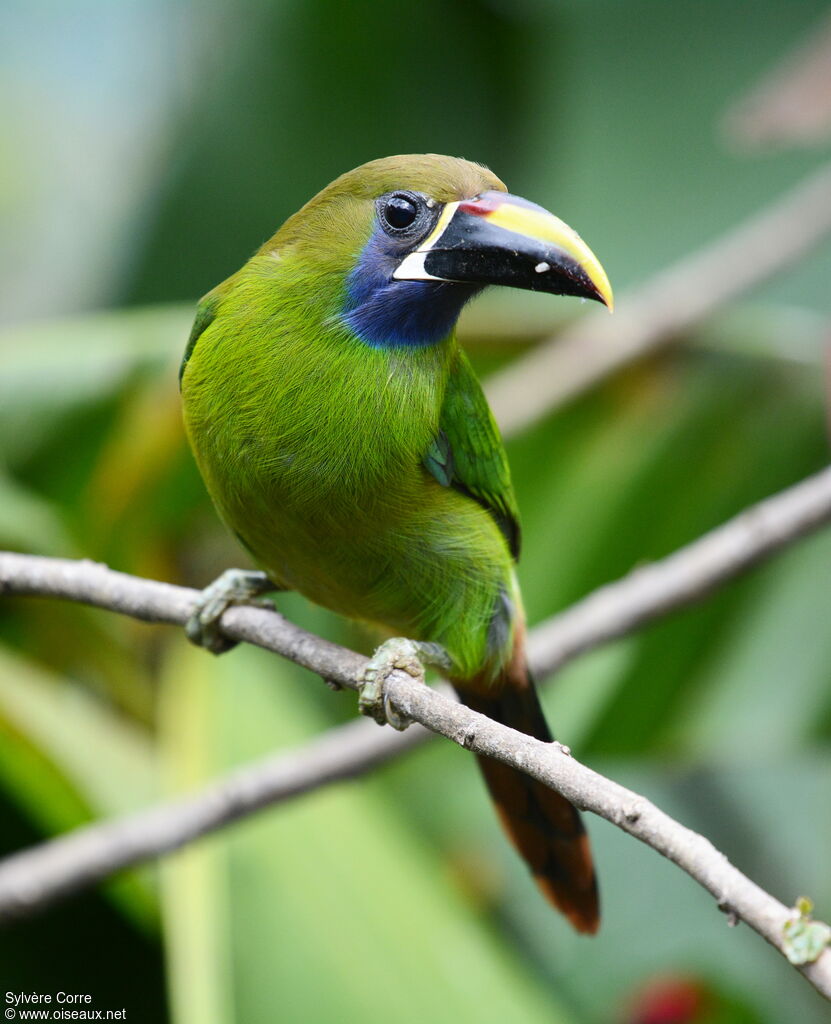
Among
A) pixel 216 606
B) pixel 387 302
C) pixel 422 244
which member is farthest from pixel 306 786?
pixel 422 244

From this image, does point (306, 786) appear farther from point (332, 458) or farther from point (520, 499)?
point (520, 499)

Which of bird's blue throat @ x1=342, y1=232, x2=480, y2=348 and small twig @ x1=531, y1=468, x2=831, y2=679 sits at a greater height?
bird's blue throat @ x1=342, y1=232, x2=480, y2=348

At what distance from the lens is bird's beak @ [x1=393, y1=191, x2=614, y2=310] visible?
7.30ft

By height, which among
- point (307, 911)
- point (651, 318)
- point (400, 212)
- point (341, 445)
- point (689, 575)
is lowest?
point (307, 911)

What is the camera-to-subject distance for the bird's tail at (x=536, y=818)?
2695 mm

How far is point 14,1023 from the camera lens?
3117 mm

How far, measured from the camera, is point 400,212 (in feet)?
7.99

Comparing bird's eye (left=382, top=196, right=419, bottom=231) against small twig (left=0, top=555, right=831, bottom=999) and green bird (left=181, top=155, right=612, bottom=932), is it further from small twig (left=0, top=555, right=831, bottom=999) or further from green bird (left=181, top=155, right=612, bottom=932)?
small twig (left=0, top=555, right=831, bottom=999)

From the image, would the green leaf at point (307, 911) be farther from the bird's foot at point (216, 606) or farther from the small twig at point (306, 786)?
the bird's foot at point (216, 606)

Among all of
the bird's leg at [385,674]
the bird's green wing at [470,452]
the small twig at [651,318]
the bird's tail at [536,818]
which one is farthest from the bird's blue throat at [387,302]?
the small twig at [651,318]

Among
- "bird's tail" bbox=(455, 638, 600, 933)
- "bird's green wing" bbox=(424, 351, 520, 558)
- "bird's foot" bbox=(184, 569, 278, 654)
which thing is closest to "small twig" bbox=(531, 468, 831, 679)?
"bird's tail" bbox=(455, 638, 600, 933)

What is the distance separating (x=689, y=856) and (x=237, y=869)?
1901mm

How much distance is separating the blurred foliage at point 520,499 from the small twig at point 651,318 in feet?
0.40

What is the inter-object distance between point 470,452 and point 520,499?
1.69 metres
